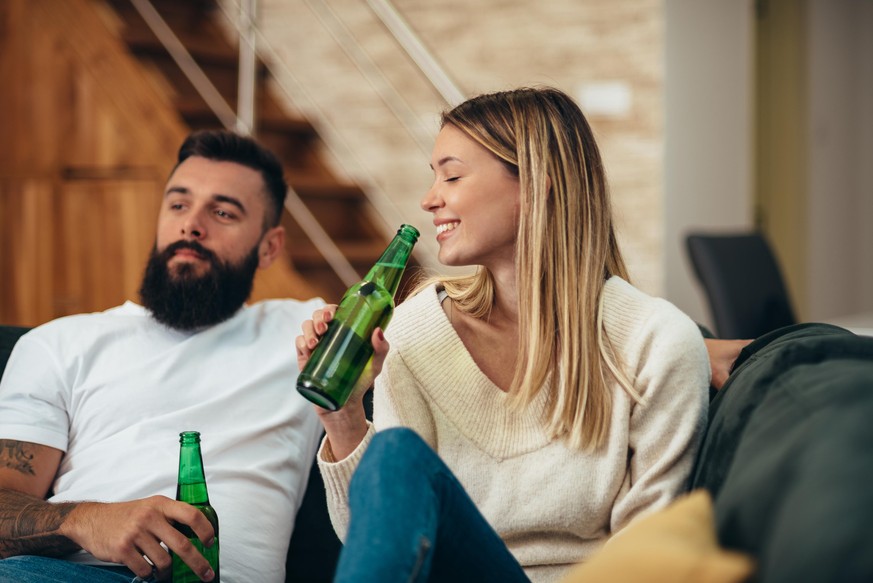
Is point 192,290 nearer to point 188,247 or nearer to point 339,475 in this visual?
point 188,247

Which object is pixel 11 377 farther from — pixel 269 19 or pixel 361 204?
pixel 269 19

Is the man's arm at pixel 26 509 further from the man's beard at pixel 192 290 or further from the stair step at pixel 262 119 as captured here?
the stair step at pixel 262 119

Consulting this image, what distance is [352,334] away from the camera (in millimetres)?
1423

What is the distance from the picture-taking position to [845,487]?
0.83 metres

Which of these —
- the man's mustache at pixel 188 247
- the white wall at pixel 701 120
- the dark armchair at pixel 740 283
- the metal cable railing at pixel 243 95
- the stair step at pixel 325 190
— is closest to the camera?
the man's mustache at pixel 188 247

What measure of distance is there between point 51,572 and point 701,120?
4.04 metres

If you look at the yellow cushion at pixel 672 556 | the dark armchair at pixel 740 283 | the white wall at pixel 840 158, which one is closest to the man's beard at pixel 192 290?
the yellow cushion at pixel 672 556

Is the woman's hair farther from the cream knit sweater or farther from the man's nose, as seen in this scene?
the man's nose

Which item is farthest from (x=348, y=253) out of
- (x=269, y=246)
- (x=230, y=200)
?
(x=230, y=200)

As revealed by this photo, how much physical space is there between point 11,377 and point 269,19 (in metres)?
3.90

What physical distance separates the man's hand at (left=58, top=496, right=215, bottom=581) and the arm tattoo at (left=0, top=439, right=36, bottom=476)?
0.74 feet

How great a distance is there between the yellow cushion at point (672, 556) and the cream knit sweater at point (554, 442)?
49 centimetres

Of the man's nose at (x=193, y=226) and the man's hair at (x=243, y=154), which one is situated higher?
the man's hair at (x=243, y=154)

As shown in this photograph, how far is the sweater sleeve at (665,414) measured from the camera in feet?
4.82
